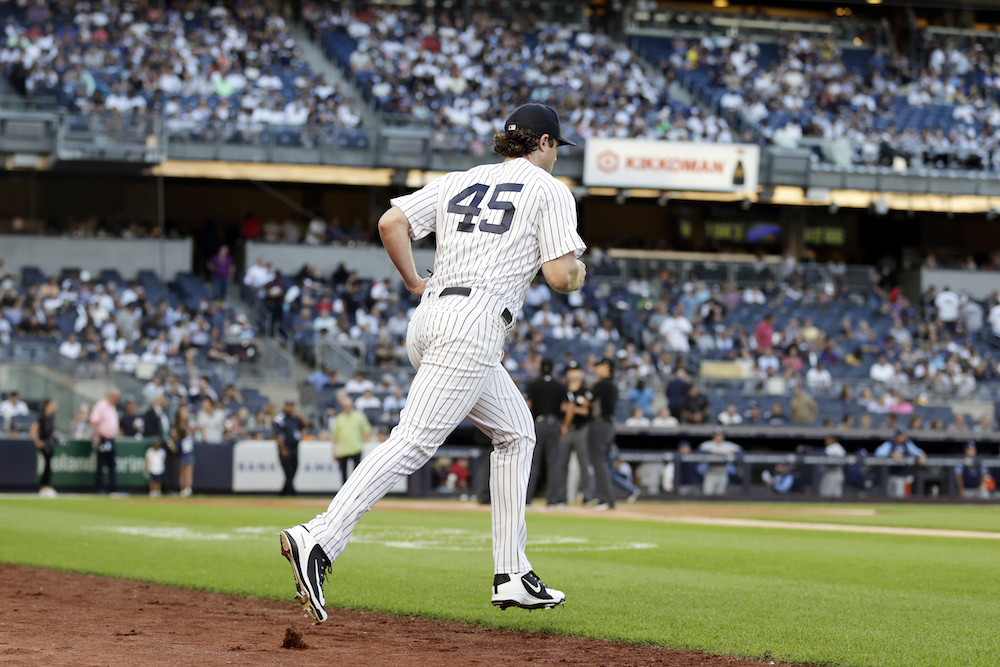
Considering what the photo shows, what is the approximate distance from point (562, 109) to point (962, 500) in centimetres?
1474

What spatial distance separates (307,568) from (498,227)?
1682 mm

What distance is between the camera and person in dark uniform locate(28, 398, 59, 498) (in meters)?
19.8

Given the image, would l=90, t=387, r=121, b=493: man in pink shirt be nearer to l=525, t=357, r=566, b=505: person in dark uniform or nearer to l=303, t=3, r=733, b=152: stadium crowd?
l=525, t=357, r=566, b=505: person in dark uniform

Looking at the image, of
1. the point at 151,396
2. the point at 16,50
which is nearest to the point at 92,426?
the point at 151,396

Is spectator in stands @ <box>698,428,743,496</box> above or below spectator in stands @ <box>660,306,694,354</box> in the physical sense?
below

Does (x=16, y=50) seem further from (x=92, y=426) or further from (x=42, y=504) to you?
(x=42, y=504)

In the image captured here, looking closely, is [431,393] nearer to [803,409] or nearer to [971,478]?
[971,478]

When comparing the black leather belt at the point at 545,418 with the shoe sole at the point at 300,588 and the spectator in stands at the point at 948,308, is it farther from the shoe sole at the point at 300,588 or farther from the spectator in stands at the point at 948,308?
the spectator in stands at the point at 948,308

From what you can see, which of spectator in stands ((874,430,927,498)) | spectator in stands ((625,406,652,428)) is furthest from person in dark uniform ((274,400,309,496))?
spectator in stands ((874,430,927,498))

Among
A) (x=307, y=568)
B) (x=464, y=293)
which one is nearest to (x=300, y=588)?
(x=307, y=568)

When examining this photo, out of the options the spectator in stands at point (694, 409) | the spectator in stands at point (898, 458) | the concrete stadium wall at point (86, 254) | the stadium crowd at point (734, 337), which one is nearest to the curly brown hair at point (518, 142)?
the stadium crowd at point (734, 337)

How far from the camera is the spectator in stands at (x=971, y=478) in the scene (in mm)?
23516

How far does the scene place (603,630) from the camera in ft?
19.7

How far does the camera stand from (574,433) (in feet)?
55.9
